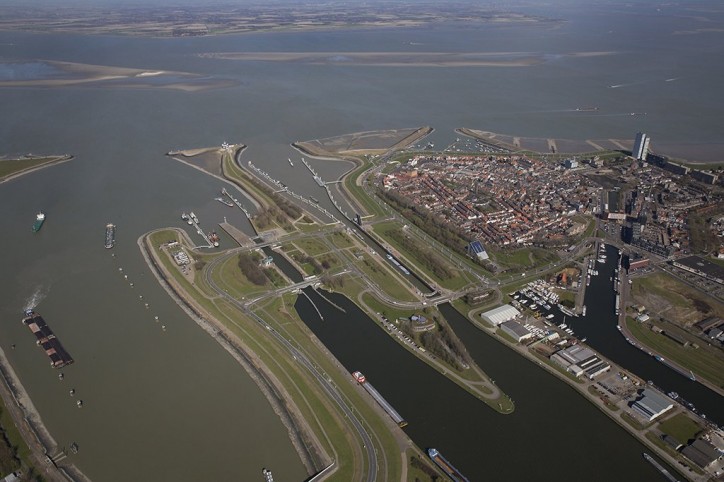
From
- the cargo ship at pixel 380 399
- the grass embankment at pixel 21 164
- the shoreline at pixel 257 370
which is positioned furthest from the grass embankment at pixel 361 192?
the grass embankment at pixel 21 164

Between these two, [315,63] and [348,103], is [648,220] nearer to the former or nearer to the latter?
[348,103]

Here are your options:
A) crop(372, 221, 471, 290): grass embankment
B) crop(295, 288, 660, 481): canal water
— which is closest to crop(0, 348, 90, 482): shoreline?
crop(295, 288, 660, 481): canal water

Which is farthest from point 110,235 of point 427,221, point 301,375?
point 427,221

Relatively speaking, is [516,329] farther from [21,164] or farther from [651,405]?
[21,164]

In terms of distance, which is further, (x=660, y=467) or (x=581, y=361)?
(x=581, y=361)

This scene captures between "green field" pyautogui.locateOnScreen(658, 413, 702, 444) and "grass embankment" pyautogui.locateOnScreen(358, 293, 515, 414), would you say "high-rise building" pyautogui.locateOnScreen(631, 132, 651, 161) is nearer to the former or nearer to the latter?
"grass embankment" pyautogui.locateOnScreen(358, 293, 515, 414)

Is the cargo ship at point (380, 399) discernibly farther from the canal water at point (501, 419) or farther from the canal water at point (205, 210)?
the canal water at point (205, 210)
